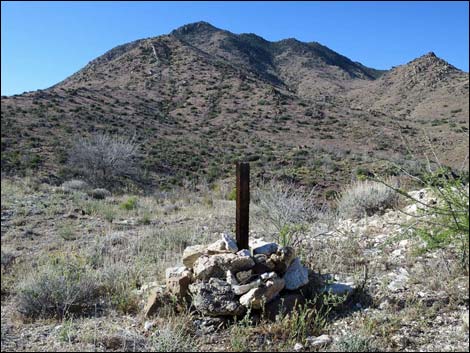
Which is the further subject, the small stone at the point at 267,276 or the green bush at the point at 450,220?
the small stone at the point at 267,276

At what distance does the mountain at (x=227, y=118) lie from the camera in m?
24.7

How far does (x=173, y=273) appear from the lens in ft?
16.3

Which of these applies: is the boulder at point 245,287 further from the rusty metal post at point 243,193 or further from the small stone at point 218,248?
the rusty metal post at point 243,193

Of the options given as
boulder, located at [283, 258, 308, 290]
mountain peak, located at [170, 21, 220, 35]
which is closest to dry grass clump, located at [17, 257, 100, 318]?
boulder, located at [283, 258, 308, 290]

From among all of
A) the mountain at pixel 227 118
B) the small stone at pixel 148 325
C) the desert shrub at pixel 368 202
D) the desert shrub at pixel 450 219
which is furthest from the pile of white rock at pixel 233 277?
the mountain at pixel 227 118

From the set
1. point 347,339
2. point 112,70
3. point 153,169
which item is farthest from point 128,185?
point 112,70

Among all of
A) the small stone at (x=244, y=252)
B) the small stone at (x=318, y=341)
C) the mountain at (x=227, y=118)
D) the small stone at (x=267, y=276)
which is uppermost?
the mountain at (x=227, y=118)

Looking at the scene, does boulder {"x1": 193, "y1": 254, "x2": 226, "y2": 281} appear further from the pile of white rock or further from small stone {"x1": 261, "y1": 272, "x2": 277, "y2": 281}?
small stone {"x1": 261, "y1": 272, "x2": 277, "y2": 281}

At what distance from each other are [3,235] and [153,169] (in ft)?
52.9

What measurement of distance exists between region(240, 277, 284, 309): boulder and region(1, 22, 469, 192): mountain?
680 cm

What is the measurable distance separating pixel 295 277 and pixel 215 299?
0.96 metres

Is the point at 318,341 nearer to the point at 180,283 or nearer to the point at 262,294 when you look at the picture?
the point at 262,294

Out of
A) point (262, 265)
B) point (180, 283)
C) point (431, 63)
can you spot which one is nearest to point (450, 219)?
point (262, 265)

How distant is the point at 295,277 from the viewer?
475cm
